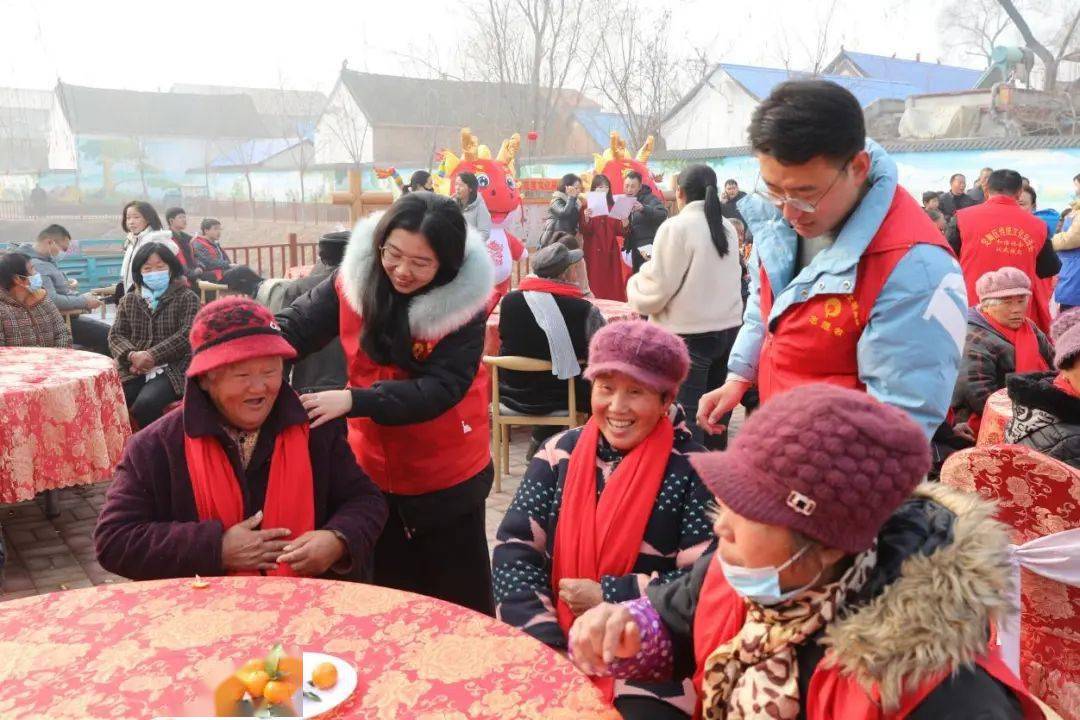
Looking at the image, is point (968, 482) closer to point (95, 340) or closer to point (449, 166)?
point (95, 340)

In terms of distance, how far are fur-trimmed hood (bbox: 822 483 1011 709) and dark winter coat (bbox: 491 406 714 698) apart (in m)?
0.82

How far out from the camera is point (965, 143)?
16250 millimetres

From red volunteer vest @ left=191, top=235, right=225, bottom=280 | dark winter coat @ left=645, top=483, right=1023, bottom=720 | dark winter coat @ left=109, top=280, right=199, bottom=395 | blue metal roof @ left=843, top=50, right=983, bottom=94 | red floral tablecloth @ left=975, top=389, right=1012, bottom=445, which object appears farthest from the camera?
blue metal roof @ left=843, top=50, right=983, bottom=94

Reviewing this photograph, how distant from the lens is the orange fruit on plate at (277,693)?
145 centimetres

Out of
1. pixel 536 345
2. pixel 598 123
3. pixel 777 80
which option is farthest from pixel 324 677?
pixel 598 123

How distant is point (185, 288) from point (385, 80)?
39.6m

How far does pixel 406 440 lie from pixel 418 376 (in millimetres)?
223

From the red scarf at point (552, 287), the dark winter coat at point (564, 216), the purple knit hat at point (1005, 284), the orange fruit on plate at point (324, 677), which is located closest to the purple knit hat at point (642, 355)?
the orange fruit on plate at point (324, 677)

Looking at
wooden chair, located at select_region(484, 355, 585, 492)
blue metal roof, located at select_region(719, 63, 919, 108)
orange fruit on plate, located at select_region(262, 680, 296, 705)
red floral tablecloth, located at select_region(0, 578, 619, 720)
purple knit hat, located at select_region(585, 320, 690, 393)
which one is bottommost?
wooden chair, located at select_region(484, 355, 585, 492)

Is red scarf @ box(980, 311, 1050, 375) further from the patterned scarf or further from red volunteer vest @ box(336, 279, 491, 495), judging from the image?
the patterned scarf

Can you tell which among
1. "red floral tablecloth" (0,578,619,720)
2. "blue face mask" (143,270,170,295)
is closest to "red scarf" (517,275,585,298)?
"blue face mask" (143,270,170,295)

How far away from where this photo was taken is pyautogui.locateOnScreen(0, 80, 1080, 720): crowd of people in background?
1260 millimetres

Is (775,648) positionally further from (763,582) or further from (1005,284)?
(1005,284)

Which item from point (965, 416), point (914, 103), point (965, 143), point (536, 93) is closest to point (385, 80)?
point (536, 93)
